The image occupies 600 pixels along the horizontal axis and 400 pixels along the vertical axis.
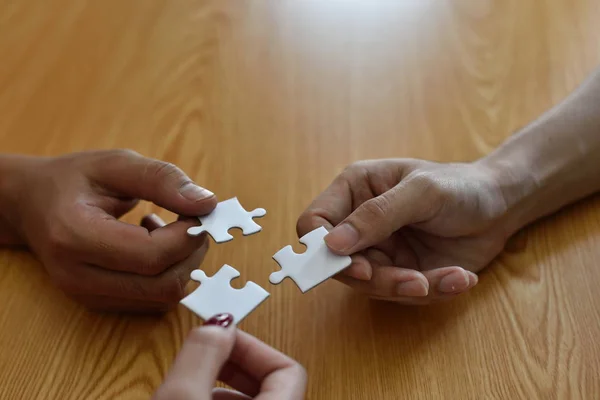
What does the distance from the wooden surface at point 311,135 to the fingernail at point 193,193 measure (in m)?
0.19

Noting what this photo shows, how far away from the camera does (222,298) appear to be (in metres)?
0.79

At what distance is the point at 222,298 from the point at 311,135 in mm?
561

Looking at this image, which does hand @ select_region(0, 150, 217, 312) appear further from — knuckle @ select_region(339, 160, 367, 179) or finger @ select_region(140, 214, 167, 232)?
knuckle @ select_region(339, 160, 367, 179)

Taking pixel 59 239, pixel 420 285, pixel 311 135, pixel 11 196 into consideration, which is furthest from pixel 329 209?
pixel 11 196

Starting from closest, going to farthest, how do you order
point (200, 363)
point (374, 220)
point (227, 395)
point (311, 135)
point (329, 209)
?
point (200, 363)
point (227, 395)
point (374, 220)
point (329, 209)
point (311, 135)

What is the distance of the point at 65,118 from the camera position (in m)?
1.32

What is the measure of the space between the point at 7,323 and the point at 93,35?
82 cm

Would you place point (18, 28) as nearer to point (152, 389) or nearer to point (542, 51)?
point (152, 389)

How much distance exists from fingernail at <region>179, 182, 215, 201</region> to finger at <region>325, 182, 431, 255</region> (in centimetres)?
20

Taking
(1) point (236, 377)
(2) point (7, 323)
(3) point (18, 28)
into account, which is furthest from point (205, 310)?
(3) point (18, 28)

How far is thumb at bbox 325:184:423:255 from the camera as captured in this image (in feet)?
2.84

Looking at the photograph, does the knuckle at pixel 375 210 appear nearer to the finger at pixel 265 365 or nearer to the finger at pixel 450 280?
the finger at pixel 450 280

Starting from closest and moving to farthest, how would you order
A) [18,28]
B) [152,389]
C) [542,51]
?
[152,389]
[542,51]
[18,28]

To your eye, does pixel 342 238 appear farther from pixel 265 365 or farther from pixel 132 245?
pixel 132 245
